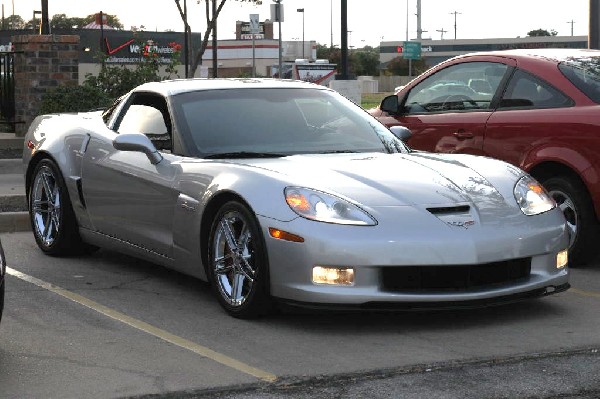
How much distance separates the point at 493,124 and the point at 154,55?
34.7 ft

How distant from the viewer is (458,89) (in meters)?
9.27

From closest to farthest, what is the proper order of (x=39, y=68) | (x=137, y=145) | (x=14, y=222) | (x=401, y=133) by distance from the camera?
(x=137, y=145) → (x=401, y=133) → (x=14, y=222) → (x=39, y=68)

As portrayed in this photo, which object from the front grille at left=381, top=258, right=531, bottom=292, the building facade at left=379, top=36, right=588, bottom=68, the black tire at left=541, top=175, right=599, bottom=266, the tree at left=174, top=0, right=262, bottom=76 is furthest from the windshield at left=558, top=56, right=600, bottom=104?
the building facade at left=379, top=36, right=588, bottom=68

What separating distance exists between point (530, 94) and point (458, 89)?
79cm

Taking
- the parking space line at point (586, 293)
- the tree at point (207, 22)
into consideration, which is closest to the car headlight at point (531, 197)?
the parking space line at point (586, 293)

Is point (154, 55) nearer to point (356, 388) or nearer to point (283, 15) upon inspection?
point (356, 388)

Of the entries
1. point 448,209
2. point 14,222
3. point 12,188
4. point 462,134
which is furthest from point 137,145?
point 12,188

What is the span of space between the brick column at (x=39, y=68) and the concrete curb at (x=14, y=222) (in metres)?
7.33

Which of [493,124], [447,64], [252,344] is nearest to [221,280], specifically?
[252,344]

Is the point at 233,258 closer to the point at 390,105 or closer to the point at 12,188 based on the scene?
the point at 390,105

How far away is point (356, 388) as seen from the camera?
16.3 feet

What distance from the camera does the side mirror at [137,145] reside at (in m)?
7.16

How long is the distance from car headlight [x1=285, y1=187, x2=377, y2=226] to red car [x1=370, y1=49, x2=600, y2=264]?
8.09 feet

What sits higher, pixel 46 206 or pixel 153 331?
pixel 46 206
